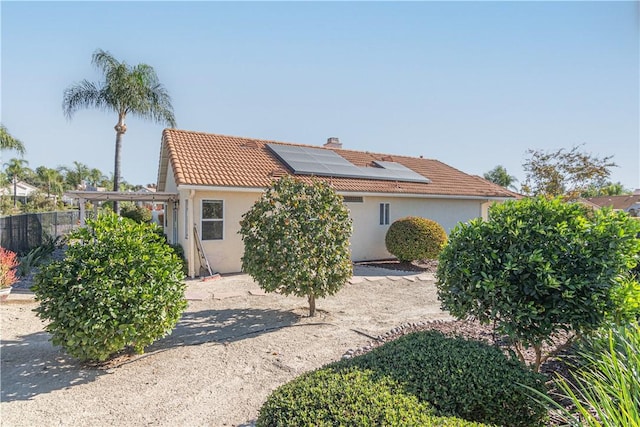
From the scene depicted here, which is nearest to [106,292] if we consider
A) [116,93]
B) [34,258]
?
[34,258]

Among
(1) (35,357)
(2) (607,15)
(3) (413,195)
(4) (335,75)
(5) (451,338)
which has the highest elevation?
(4) (335,75)

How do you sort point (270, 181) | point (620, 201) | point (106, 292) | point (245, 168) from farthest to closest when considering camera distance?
point (620, 201), point (245, 168), point (270, 181), point (106, 292)

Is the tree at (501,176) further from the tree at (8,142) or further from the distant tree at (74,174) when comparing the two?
the distant tree at (74,174)

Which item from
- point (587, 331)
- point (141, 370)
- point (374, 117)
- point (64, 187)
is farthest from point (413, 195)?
point (64, 187)

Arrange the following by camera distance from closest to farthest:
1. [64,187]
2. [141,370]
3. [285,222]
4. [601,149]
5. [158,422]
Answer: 1. [158,422]
2. [141,370]
3. [285,222]
4. [601,149]
5. [64,187]

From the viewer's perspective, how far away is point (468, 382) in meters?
2.63

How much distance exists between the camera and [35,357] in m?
4.67

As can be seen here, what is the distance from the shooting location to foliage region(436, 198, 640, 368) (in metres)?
3.28

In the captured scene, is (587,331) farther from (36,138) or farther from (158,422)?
(36,138)

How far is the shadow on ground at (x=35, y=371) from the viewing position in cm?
380

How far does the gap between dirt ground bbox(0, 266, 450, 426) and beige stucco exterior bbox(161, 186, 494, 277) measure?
3.02 m

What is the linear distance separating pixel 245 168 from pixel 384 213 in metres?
5.90

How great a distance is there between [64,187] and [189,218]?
54.4m

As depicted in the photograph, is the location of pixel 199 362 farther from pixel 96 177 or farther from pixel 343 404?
pixel 96 177
